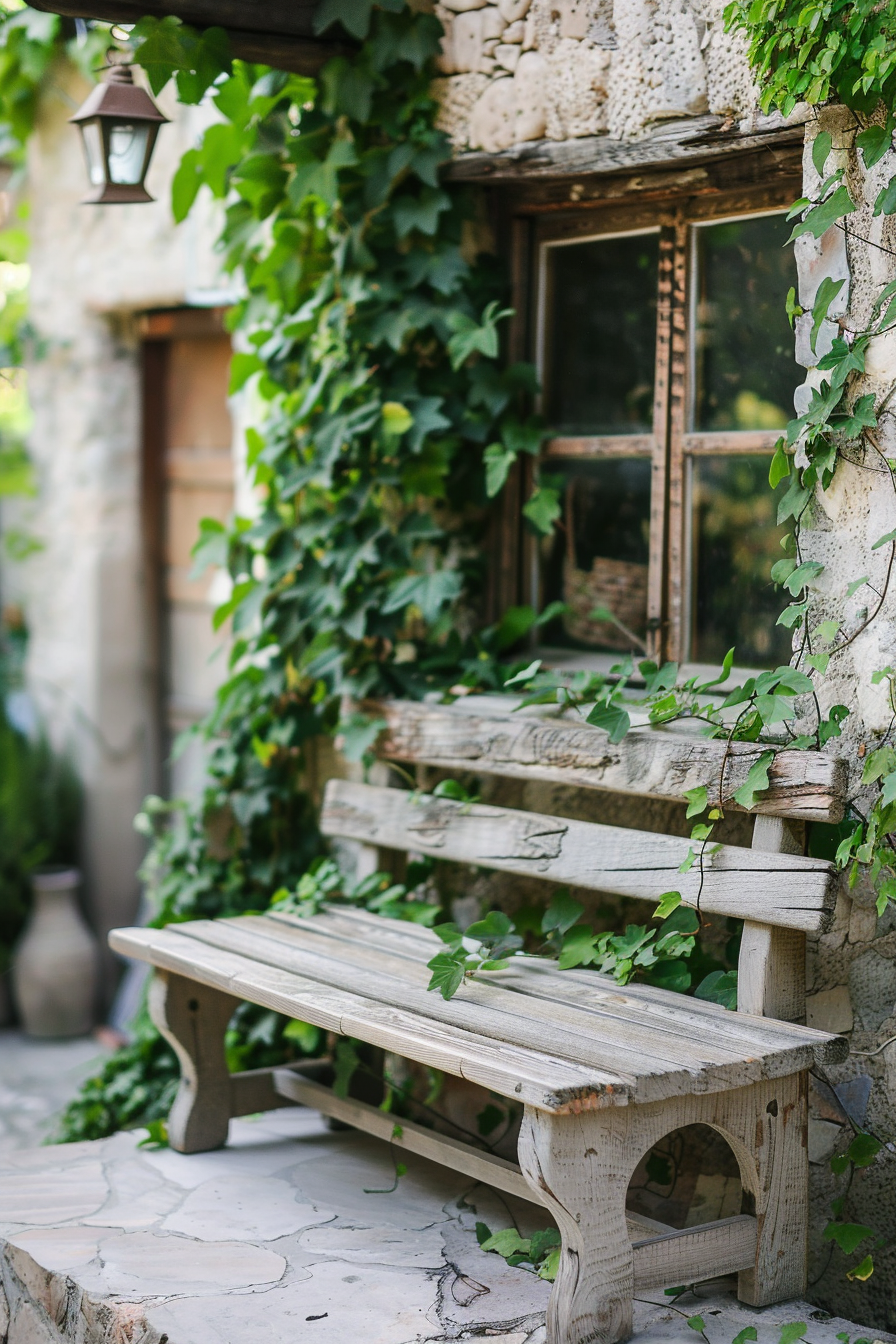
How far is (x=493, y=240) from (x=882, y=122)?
1.06 metres

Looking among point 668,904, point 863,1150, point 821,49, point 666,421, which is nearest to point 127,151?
point 666,421

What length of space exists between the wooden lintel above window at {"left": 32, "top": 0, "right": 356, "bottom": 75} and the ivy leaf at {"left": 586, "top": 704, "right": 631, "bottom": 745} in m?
1.58

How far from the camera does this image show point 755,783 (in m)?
2.33

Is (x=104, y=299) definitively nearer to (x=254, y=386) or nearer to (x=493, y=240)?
(x=254, y=386)

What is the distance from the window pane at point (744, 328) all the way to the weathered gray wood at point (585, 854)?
0.89 metres

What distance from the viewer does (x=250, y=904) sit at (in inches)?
141

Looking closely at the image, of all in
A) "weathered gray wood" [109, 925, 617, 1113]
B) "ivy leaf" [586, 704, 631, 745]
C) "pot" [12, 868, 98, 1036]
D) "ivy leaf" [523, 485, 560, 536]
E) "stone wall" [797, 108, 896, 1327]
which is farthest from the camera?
"pot" [12, 868, 98, 1036]

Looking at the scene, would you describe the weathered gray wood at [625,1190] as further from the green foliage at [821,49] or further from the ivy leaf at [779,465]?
the green foliage at [821,49]

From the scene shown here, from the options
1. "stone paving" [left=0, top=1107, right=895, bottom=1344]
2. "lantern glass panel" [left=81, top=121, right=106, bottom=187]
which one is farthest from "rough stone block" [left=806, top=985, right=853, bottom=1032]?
"lantern glass panel" [left=81, top=121, right=106, bottom=187]

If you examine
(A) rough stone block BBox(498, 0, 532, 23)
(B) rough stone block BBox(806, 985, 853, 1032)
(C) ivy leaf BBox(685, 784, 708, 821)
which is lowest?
(B) rough stone block BBox(806, 985, 853, 1032)

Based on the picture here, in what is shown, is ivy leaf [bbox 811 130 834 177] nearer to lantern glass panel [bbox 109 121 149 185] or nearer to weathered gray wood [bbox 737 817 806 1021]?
weathered gray wood [bbox 737 817 806 1021]

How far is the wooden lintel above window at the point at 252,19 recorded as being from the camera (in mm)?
2652

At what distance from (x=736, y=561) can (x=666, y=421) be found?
337 millimetres

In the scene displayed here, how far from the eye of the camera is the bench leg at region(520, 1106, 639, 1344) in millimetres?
1994
